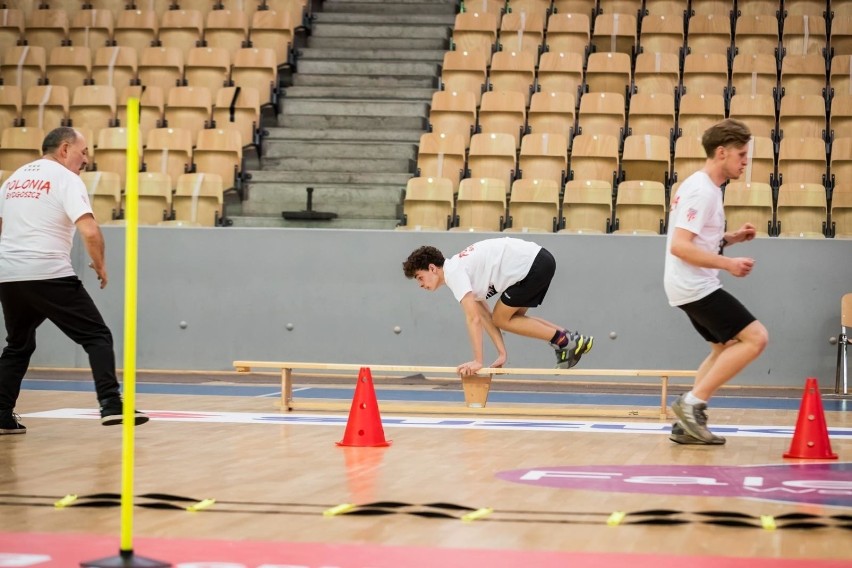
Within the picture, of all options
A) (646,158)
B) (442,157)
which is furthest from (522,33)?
(646,158)

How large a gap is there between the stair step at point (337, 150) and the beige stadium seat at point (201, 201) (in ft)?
4.76

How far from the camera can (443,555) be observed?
3531 mm

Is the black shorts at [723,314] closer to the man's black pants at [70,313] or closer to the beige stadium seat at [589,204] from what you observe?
the man's black pants at [70,313]

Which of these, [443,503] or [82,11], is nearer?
[443,503]

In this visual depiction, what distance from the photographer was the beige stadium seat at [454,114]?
43.2ft

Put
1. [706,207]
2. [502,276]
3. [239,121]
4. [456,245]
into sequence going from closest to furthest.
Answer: [706,207] < [502,276] < [456,245] < [239,121]

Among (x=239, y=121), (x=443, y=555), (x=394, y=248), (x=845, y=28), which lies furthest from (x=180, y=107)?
(x=443, y=555)

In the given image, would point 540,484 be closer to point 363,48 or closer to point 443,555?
point 443,555

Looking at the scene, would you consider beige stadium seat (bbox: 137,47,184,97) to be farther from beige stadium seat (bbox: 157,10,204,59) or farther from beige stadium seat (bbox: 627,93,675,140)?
beige stadium seat (bbox: 627,93,675,140)

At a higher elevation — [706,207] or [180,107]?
[180,107]

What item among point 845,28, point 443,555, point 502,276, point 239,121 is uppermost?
point 845,28

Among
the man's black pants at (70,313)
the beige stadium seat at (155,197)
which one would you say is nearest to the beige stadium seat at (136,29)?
the beige stadium seat at (155,197)

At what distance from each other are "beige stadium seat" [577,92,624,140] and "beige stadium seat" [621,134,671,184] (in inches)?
21.9

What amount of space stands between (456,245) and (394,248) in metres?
0.65
